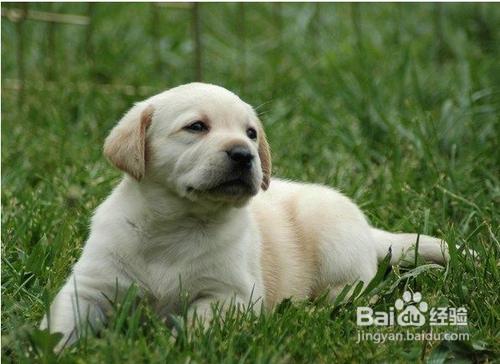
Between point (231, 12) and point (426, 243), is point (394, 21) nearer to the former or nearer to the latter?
point (231, 12)

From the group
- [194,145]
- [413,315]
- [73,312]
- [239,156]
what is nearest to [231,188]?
[239,156]

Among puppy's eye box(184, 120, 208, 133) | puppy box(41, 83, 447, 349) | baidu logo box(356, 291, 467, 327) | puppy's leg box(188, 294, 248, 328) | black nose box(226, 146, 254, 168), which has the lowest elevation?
baidu logo box(356, 291, 467, 327)

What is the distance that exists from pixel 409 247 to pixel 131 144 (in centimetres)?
157

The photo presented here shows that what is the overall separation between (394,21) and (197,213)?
5.92 metres

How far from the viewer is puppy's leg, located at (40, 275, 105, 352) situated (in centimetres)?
383

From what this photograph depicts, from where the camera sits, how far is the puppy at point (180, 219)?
403cm

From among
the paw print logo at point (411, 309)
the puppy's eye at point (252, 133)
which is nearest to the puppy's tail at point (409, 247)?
the paw print logo at point (411, 309)

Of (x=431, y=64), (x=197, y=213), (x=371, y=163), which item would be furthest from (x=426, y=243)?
(x=431, y=64)

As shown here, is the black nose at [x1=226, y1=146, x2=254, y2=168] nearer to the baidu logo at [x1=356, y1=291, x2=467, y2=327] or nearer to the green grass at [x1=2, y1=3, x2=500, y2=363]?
the green grass at [x1=2, y1=3, x2=500, y2=363]

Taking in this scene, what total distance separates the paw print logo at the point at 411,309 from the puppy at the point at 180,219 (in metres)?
0.56

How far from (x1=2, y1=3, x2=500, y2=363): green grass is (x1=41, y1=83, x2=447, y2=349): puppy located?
0.57 feet

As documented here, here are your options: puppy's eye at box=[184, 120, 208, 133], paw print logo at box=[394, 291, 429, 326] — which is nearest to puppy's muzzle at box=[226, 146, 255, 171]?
puppy's eye at box=[184, 120, 208, 133]

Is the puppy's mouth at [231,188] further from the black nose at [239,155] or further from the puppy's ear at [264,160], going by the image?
the puppy's ear at [264,160]

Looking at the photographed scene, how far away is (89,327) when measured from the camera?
384 centimetres
